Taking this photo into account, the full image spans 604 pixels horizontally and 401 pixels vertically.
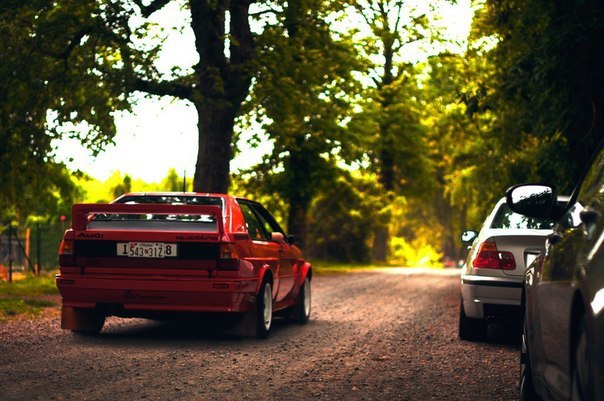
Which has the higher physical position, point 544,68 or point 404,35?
point 404,35

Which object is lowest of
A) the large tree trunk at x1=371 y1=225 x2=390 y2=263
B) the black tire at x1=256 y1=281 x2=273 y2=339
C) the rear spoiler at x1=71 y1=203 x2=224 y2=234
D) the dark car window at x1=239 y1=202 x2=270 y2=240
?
the large tree trunk at x1=371 y1=225 x2=390 y2=263

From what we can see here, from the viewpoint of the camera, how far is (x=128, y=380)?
26.8ft

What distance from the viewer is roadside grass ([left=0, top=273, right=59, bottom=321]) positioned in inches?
607

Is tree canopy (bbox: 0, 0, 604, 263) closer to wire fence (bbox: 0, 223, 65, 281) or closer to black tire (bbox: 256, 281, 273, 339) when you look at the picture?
wire fence (bbox: 0, 223, 65, 281)

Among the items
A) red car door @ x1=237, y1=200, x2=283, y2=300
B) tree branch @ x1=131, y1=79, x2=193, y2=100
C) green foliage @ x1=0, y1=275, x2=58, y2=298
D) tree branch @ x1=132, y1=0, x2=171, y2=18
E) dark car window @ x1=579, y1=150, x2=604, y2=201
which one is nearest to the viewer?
dark car window @ x1=579, y1=150, x2=604, y2=201

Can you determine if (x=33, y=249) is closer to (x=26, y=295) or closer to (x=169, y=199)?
(x=26, y=295)

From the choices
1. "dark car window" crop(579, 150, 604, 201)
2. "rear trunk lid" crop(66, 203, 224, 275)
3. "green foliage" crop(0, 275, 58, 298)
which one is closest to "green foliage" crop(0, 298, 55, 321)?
"green foliage" crop(0, 275, 58, 298)

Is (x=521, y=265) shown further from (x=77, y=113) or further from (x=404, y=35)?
(x=404, y=35)

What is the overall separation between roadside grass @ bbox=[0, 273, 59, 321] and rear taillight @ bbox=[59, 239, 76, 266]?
11.7 feet

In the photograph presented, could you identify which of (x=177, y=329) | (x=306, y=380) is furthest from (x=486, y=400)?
(x=177, y=329)

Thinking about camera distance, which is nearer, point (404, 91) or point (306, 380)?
point (306, 380)

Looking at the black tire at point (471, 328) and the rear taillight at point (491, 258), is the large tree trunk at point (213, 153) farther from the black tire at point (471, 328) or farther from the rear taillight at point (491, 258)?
the rear taillight at point (491, 258)

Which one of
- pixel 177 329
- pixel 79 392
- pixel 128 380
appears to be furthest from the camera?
pixel 177 329

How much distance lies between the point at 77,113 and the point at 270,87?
4.27 metres
